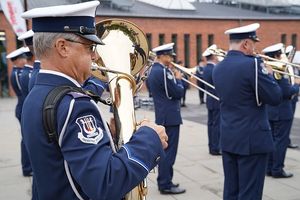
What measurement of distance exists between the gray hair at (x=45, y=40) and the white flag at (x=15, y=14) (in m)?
8.02

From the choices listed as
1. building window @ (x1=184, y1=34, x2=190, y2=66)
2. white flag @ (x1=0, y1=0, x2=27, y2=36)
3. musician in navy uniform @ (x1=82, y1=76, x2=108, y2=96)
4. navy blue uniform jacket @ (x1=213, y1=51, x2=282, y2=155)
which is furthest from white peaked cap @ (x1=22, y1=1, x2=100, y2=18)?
building window @ (x1=184, y1=34, x2=190, y2=66)

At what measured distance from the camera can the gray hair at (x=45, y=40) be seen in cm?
163

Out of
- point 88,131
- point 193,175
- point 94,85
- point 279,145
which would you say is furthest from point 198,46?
point 88,131

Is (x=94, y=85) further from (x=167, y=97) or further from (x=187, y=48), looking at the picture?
(x=187, y=48)

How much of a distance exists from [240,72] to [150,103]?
38.2 ft

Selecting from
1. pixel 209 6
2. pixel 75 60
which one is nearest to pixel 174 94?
pixel 75 60

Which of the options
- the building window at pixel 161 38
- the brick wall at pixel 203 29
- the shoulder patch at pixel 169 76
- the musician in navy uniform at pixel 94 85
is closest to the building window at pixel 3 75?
the brick wall at pixel 203 29

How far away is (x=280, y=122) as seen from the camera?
5922mm

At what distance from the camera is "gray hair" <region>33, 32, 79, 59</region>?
163cm

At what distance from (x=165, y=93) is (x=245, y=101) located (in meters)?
A: 1.90

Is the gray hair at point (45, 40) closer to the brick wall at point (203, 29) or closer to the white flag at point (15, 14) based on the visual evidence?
the white flag at point (15, 14)

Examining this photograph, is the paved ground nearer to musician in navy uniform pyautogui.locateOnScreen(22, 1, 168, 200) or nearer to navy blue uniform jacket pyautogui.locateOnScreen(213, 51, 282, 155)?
navy blue uniform jacket pyautogui.locateOnScreen(213, 51, 282, 155)

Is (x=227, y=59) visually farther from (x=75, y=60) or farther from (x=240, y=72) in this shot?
(x=75, y=60)

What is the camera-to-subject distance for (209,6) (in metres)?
30.3
